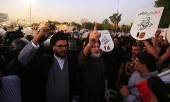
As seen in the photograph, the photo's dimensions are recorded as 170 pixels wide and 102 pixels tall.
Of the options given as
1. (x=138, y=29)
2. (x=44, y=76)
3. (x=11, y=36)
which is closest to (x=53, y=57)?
(x=44, y=76)

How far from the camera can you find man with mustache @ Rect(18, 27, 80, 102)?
6.96ft

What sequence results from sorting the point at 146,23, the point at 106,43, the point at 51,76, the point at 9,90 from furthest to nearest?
the point at 106,43 → the point at 146,23 → the point at 51,76 → the point at 9,90

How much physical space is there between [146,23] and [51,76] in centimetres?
195

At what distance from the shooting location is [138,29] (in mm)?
2512

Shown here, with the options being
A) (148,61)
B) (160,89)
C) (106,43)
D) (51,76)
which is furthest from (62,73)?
(106,43)

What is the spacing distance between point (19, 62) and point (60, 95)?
85 centimetres

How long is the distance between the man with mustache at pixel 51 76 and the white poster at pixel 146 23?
4.25 feet

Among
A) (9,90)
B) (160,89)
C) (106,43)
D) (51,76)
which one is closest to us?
(160,89)

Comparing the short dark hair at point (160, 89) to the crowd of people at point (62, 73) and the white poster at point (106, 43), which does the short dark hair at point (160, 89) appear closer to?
the crowd of people at point (62, 73)

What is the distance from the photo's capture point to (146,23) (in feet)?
8.07

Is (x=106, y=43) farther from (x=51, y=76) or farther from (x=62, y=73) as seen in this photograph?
(x=51, y=76)

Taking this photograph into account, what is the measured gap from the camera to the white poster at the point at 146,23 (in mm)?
2320

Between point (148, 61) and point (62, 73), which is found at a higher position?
point (148, 61)

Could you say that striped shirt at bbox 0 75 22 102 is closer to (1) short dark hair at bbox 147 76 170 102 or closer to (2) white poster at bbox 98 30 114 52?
(1) short dark hair at bbox 147 76 170 102
